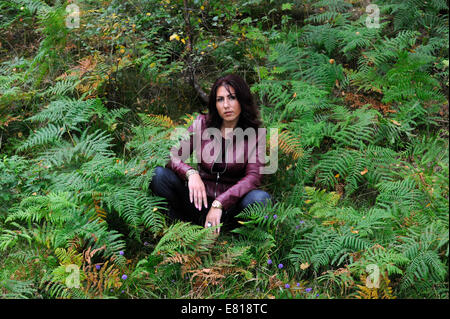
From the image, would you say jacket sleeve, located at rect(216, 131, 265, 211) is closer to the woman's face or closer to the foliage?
the foliage

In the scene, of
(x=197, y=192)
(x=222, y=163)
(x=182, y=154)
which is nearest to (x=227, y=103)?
(x=222, y=163)

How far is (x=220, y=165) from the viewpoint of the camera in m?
3.36

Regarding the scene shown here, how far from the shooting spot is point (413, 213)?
3.02 metres

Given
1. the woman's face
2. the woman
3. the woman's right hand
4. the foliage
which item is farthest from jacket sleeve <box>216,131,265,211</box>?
the woman's face

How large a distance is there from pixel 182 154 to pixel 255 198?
0.81 m

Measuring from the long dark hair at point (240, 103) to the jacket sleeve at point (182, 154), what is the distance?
14cm

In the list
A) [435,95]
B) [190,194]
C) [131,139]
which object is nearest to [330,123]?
[435,95]

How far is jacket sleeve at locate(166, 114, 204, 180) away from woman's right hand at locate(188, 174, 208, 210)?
155 millimetres

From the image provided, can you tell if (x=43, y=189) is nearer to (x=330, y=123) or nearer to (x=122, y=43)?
(x=122, y=43)

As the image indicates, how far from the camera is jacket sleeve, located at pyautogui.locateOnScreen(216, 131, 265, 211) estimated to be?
3139 millimetres

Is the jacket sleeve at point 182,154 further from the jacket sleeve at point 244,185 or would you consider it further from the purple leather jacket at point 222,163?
the jacket sleeve at point 244,185

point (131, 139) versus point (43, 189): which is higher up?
point (131, 139)

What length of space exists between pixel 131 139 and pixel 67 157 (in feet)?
2.64

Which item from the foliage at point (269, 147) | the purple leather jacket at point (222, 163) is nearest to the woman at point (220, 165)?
the purple leather jacket at point (222, 163)
